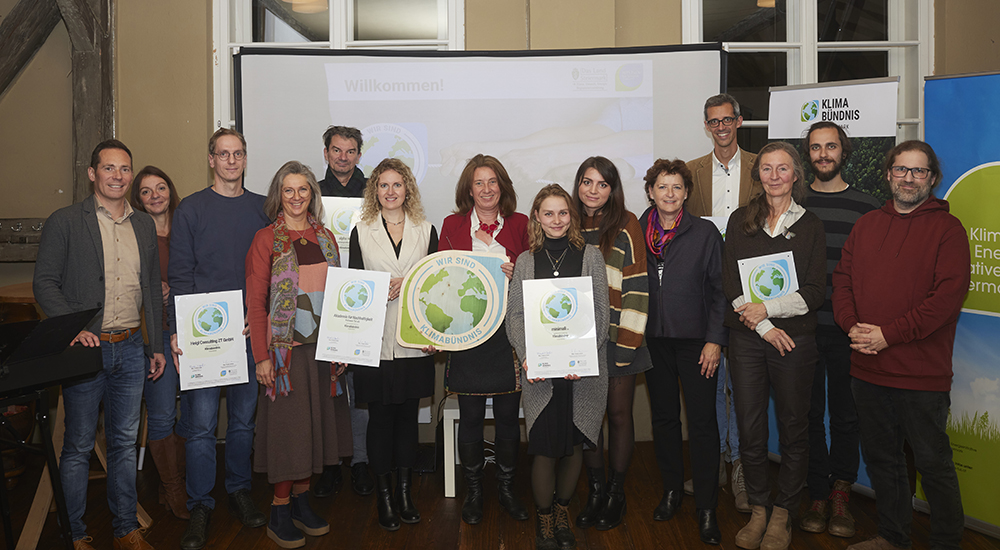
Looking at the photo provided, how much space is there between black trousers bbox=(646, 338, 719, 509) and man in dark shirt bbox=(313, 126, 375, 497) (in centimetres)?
172

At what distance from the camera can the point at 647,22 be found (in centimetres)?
437

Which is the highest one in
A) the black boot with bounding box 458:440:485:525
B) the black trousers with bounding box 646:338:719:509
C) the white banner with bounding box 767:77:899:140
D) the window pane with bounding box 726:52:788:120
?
the window pane with bounding box 726:52:788:120

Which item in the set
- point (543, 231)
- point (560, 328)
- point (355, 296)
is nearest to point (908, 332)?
point (560, 328)

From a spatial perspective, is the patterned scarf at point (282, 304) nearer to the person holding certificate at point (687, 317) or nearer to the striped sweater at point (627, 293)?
the striped sweater at point (627, 293)

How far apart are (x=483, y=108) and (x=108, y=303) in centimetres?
256

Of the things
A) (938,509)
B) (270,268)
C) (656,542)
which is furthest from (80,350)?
(938,509)

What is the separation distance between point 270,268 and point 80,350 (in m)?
0.81

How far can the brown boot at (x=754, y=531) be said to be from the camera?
277 centimetres

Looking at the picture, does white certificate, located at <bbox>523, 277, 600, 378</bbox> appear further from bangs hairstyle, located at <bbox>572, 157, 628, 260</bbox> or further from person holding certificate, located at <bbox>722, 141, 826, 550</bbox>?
person holding certificate, located at <bbox>722, 141, 826, 550</bbox>

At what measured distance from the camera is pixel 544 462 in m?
2.74

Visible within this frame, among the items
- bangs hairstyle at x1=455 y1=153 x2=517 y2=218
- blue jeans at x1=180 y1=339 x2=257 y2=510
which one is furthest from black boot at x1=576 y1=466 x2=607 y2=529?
blue jeans at x1=180 y1=339 x2=257 y2=510

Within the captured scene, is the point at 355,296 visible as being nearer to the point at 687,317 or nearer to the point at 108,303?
the point at 108,303

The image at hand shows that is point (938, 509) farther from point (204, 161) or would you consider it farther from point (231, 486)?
point (204, 161)

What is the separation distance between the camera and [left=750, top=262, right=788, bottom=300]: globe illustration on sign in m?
2.71
